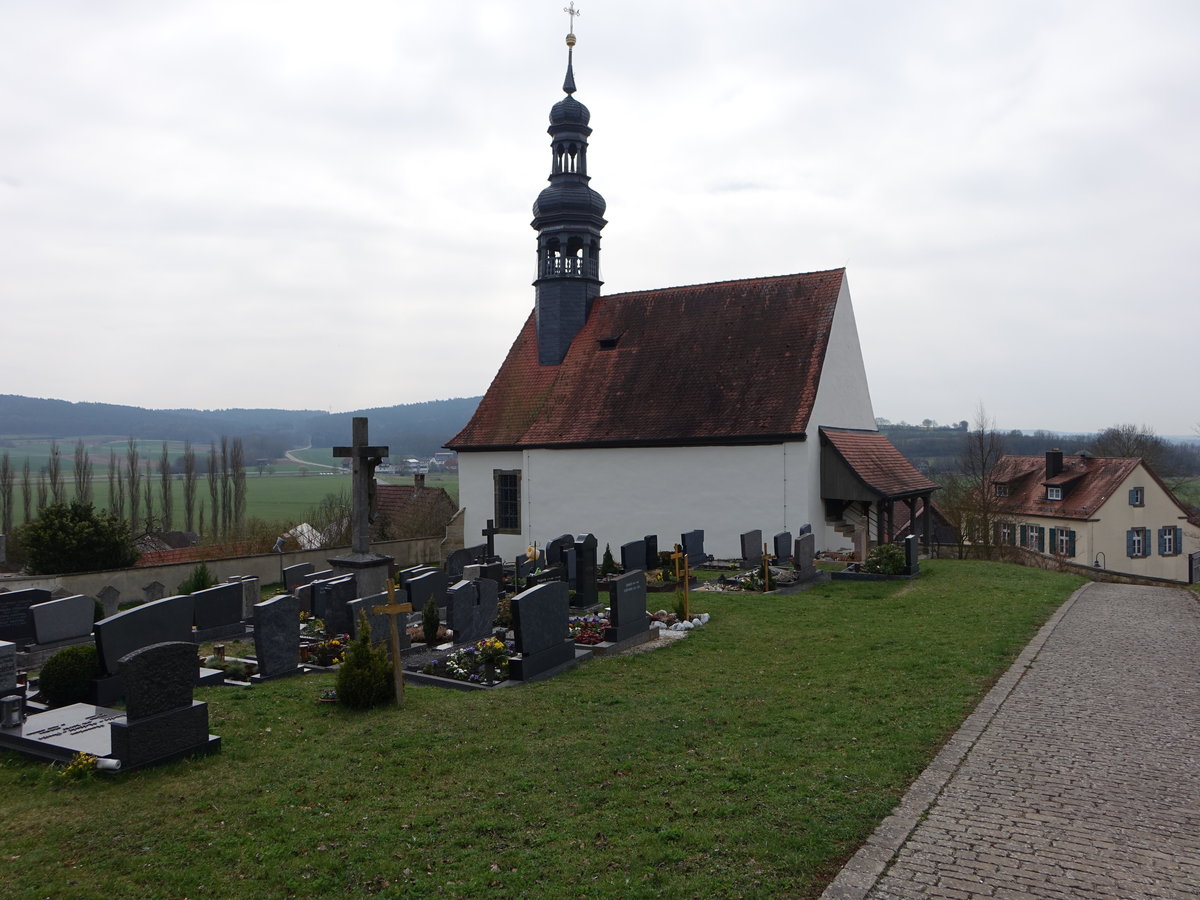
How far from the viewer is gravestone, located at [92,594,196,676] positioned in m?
9.70

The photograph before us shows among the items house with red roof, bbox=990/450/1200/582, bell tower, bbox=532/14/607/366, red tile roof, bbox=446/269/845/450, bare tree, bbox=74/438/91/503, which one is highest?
bell tower, bbox=532/14/607/366

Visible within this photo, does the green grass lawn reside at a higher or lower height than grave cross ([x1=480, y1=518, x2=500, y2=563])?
lower

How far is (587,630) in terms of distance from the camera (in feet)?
42.8

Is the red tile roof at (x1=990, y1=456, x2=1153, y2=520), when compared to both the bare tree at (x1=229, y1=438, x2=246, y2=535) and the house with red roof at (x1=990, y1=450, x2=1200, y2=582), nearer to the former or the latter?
the house with red roof at (x1=990, y1=450, x2=1200, y2=582)

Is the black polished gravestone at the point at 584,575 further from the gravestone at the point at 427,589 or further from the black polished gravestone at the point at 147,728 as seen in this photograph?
the black polished gravestone at the point at 147,728

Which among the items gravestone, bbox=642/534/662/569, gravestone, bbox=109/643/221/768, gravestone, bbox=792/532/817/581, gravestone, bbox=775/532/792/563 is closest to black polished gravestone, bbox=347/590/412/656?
gravestone, bbox=109/643/221/768

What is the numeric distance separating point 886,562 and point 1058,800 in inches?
489

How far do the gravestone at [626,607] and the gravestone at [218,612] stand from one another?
21.2ft

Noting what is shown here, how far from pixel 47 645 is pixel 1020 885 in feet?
42.5

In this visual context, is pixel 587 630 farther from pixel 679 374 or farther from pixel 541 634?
pixel 679 374

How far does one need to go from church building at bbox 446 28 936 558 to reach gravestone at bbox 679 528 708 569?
3.61 ft

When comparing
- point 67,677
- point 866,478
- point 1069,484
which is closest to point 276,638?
point 67,677

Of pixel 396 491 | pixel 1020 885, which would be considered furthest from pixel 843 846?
pixel 396 491

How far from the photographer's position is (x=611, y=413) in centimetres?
2488
